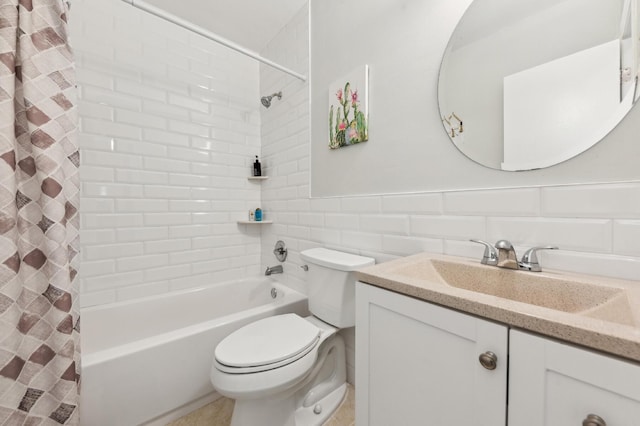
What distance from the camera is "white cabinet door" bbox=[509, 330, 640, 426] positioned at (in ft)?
1.27

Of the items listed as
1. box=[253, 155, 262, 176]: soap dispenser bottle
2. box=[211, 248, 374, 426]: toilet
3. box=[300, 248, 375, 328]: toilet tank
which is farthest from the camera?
box=[253, 155, 262, 176]: soap dispenser bottle

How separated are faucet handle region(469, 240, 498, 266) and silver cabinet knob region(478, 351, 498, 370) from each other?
403 mm

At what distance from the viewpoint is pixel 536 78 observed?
32.4 inches

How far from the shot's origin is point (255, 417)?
1039 millimetres

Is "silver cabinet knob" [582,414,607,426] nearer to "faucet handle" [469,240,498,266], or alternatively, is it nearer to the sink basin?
the sink basin

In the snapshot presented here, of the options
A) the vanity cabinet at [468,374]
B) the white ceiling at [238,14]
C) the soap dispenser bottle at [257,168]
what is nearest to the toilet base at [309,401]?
the vanity cabinet at [468,374]

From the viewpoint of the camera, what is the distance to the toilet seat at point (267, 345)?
95 centimetres

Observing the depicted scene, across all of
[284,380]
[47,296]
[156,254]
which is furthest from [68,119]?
[284,380]

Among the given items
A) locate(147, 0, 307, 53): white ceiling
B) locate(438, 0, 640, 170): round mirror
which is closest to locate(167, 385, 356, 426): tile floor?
locate(438, 0, 640, 170): round mirror

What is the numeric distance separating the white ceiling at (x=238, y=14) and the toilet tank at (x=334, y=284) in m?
1.66

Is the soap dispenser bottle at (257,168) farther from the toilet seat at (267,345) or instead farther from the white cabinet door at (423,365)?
the white cabinet door at (423,365)

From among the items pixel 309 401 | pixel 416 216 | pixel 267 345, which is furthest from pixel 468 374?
pixel 309 401

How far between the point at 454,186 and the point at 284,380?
3.32 feet

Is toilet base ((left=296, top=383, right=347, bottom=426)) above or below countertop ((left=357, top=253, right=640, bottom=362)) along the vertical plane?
below
